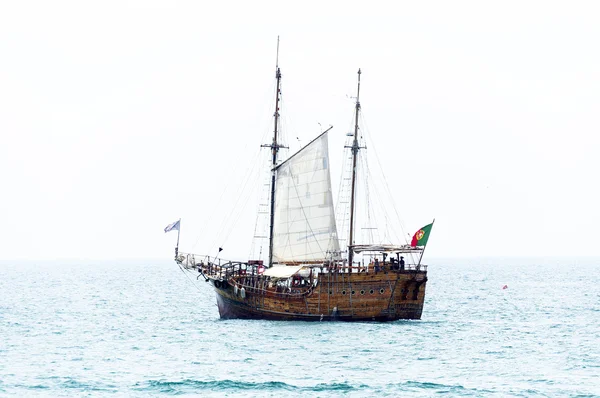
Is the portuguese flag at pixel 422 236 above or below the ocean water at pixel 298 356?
above

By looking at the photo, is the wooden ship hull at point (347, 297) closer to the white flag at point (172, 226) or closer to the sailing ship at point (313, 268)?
the sailing ship at point (313, 268)

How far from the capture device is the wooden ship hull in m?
59.1

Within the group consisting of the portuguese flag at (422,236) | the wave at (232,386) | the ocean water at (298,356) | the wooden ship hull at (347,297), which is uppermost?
the portuguese flag at (422,236)

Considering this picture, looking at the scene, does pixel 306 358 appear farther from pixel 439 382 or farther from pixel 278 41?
pixel 278 41

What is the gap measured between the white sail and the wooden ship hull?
91.8 inches

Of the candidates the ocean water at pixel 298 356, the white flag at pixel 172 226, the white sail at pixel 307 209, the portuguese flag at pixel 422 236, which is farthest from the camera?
the white flag at pixel 172 226

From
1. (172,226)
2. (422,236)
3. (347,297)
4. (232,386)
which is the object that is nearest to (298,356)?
(232,386)

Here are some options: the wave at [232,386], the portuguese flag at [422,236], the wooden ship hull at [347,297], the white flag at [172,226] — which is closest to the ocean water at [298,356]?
the wave at [232,386]

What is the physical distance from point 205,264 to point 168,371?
23930mm

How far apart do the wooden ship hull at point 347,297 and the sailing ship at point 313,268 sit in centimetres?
6

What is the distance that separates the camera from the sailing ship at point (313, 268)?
59.4 metres

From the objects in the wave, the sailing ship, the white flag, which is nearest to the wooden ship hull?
the sailing ship

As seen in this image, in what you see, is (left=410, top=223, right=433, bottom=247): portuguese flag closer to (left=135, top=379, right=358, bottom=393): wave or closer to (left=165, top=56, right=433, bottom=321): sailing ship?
(left=165, top=56, right=433, bottom=321): sailing ship

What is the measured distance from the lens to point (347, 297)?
59375 mm
